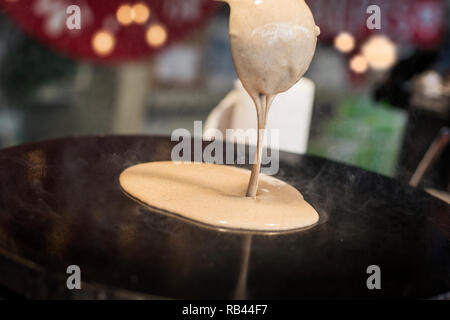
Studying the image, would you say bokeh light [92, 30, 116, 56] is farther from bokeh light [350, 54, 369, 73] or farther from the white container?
bokeh light [350, 54, 369, 73]

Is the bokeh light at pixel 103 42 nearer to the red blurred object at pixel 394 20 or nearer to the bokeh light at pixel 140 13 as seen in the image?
the bokeh light at pixel 140 13

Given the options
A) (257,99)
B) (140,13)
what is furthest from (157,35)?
(257,99)

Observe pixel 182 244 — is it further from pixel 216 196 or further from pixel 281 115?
pixel 281 115

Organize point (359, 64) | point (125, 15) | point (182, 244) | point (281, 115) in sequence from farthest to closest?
1. point (359, 64)
2. point (125, 15)
3. point (281, 115)
4. point (182, 244)

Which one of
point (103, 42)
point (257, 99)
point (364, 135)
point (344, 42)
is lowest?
point (257, 99)

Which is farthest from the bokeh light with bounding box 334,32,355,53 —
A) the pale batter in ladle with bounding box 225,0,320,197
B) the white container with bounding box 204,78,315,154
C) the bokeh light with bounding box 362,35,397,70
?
the pale batter in ladle with bounding box 225,0,320,197

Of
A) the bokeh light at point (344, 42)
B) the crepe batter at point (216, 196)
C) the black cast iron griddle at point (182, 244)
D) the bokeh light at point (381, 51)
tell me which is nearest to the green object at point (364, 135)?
the bokeh light at point (381, 51)
